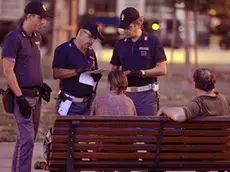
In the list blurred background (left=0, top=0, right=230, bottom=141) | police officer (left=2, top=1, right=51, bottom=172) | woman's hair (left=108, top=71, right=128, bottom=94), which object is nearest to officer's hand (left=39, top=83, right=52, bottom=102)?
police officer (left=2, top=1, right=51, bottom=172)

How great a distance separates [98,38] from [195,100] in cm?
142

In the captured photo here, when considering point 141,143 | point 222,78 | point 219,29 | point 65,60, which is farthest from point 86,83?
point 219,29

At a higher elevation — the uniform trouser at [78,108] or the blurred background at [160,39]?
the blurred background at [160,39]

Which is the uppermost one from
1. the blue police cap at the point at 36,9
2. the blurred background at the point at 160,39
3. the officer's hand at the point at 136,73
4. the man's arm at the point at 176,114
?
the blurred background at the point at 160,39

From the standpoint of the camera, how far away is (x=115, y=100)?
7.32m

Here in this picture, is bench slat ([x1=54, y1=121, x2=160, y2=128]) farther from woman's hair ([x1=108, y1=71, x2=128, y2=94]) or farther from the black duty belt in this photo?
the black duty belt

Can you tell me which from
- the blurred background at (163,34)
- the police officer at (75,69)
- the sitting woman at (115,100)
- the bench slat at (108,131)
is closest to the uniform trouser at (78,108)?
the police officer at (75,69)

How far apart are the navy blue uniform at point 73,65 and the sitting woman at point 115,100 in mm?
649

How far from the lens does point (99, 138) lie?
6832 mm

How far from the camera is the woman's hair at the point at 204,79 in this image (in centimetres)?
684

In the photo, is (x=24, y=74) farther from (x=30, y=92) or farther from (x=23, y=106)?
(x=23, y=106)

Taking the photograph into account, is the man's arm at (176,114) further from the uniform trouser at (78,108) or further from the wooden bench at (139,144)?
the uniform trouser at (78,108)

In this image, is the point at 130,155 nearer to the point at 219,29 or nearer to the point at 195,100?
the point at 195,100

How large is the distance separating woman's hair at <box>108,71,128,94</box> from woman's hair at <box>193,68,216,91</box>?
0.74m
